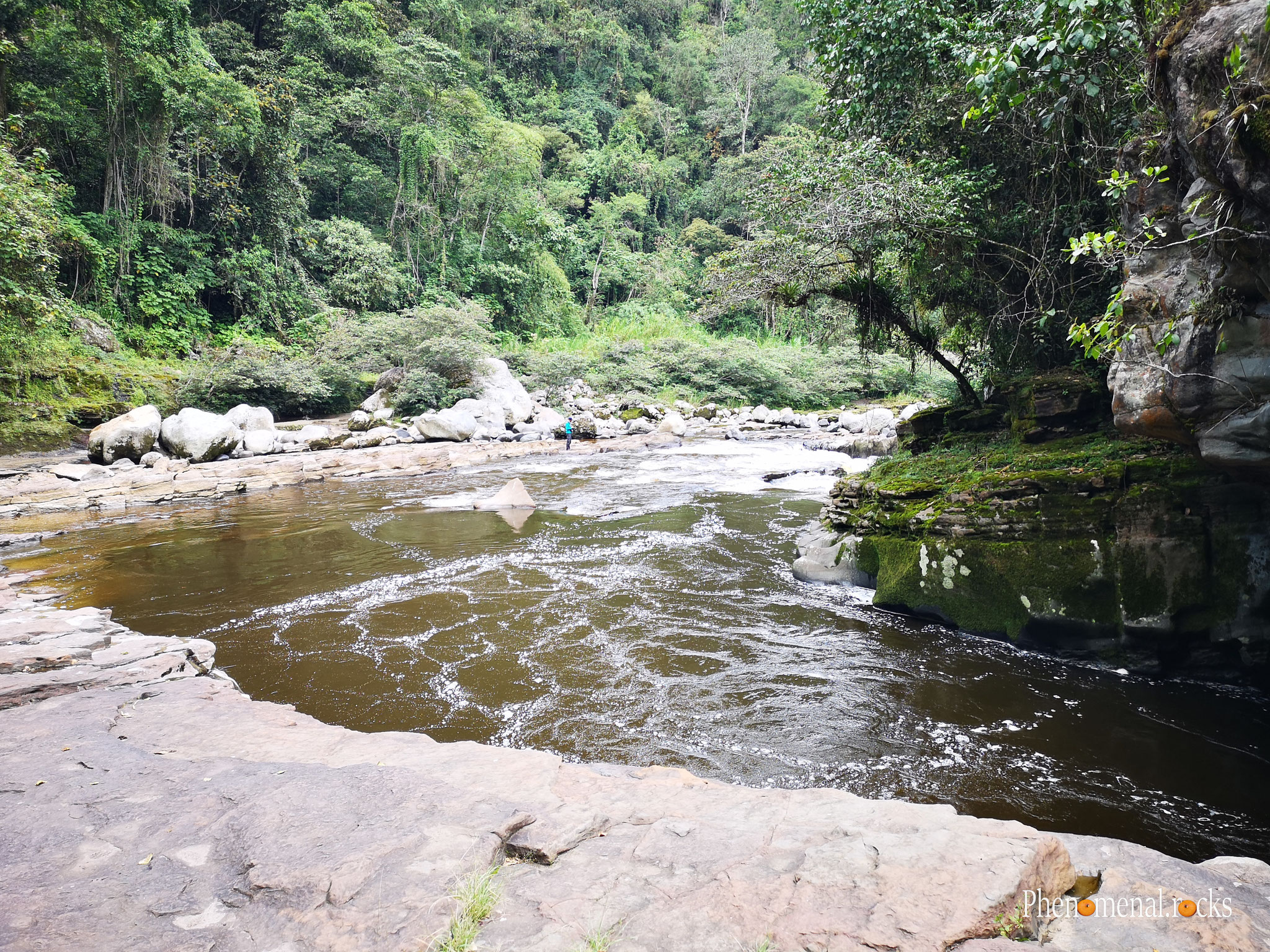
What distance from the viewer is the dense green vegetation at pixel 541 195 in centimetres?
645

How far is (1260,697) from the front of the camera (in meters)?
4.16

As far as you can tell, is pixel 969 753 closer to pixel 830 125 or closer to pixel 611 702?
pixel 611 702

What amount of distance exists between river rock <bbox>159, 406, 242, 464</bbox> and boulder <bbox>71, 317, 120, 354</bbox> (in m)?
3.96

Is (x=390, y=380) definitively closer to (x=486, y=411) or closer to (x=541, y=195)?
(x=486, y=411)

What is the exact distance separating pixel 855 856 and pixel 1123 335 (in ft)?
10.8

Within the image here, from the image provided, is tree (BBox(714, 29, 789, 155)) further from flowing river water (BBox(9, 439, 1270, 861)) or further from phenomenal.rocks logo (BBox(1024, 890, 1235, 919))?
phenomenal.rocks logo (BBox(1024, 890, 1235, 919))

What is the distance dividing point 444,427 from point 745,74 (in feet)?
124

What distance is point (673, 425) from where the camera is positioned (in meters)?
21.9

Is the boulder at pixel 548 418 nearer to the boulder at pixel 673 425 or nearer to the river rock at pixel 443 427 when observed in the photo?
the river rock at pixel 443 427

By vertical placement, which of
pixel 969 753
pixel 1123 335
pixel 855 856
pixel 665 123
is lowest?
pixel 969 753

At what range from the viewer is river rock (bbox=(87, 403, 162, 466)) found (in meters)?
13.2

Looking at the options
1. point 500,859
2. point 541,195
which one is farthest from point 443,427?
point 541,195

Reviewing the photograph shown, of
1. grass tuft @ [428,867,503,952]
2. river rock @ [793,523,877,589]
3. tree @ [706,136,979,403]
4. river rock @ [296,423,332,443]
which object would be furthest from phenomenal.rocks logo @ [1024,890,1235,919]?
river rock @ [296,423,332,443]

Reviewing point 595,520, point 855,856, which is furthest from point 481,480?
point 855,856
